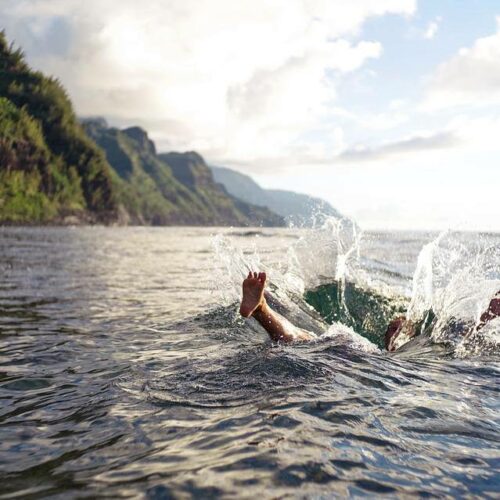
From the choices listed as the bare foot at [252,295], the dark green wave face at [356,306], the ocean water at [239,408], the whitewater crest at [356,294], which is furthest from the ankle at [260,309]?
the dark green wave face at [356,306]

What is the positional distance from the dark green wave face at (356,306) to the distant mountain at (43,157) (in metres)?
93.2

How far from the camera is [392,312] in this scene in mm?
11984

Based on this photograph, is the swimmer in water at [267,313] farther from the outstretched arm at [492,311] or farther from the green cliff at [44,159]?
the green cliff at [44,159]

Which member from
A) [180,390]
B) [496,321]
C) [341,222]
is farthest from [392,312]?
[180,390]

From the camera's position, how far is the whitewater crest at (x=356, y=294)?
7.78 metres

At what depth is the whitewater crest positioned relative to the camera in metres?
7.78

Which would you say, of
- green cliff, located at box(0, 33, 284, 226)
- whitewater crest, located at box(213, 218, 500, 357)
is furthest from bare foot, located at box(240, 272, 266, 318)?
green cliff, located at box(0, 33, 284, 226)

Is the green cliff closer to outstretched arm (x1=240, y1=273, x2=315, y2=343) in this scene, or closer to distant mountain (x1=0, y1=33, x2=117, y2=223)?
distant mountain (x1=0, y1=33, x2=117, y2=223)

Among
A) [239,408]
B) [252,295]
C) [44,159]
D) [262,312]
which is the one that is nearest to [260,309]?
[262,312]

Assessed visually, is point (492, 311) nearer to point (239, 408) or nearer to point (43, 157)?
point (239, 408)

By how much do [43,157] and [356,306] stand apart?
117 meters

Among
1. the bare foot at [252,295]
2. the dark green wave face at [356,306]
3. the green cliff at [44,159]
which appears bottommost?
the dark green wave face at [356,306]

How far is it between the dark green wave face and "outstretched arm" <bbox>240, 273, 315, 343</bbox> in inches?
154

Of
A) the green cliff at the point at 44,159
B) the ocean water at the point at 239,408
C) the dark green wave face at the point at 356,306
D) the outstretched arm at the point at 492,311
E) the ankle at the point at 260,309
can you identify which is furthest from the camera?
the green cliff at the point at 44,159
